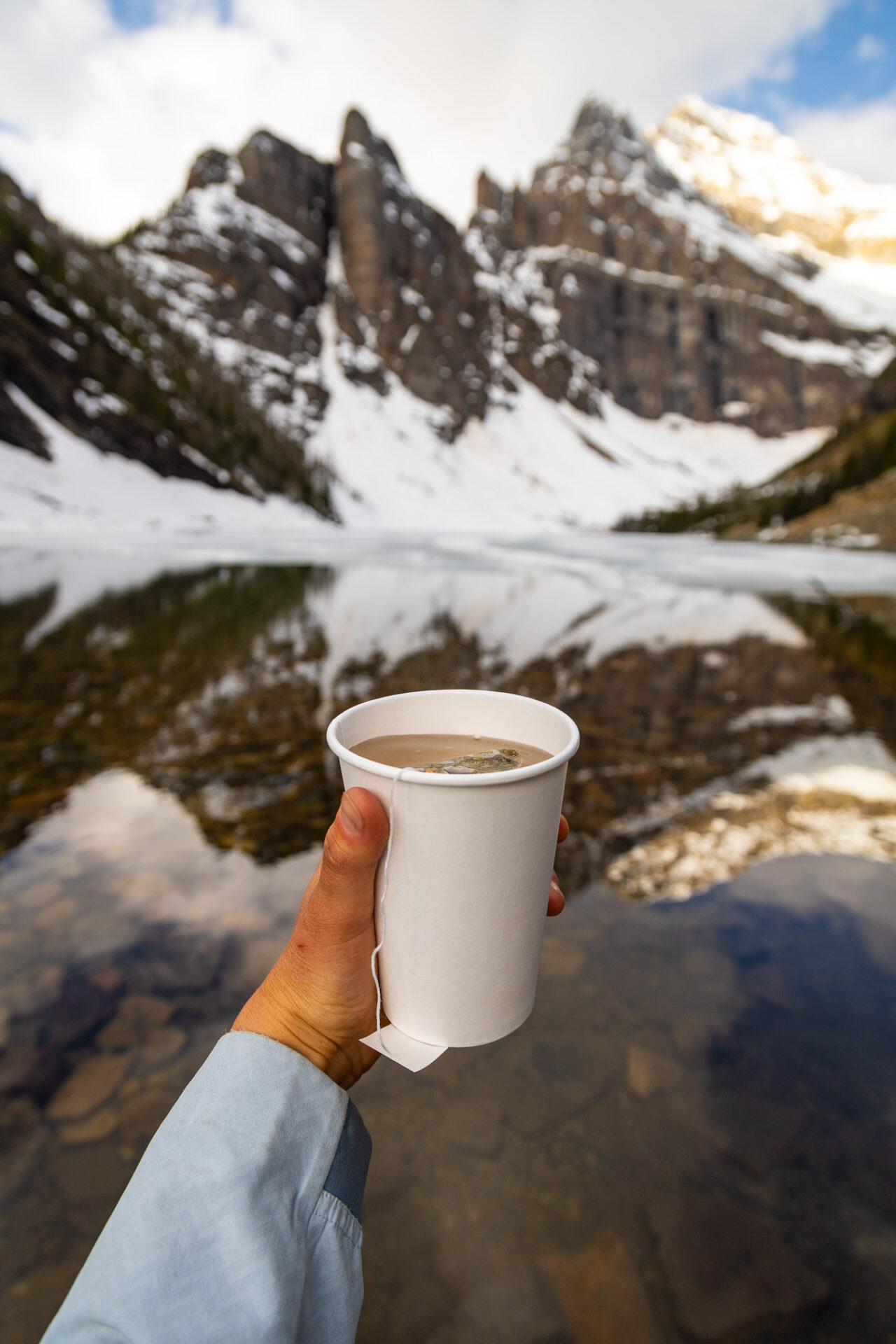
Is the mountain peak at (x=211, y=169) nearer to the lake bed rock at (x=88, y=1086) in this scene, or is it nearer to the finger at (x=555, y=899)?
the lake bed rock at (x=88, y=1086)

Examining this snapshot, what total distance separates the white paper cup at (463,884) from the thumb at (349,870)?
0.09 feet

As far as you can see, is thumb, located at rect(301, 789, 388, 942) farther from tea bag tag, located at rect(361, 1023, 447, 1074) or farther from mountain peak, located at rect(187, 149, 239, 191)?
mountain peak, located at rect(187, 149, 239, 191)

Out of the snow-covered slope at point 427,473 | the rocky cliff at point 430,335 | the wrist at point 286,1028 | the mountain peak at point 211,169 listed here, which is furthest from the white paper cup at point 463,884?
the mountain peak at point 211,169

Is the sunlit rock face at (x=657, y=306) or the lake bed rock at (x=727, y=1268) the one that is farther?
the sunlit rock face at (x=657, y=306)

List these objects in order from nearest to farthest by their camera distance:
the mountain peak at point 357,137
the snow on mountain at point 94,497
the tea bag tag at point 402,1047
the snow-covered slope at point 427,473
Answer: the tea bag tag at point 402,1047, the snow on mountain at point 94,497, the snow-covered slope at point 427,473, the mountain peak at point 357,137

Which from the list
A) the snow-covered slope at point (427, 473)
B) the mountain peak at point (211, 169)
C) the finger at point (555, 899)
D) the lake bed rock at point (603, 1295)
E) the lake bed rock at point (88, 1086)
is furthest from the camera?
the mountain peak at point (211, 169)

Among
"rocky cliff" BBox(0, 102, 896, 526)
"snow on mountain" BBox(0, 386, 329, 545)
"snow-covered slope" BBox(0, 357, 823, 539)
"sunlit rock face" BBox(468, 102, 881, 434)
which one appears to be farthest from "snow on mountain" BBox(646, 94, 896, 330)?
→ "snow on mountain" BBox(0, 386, 329, 545)

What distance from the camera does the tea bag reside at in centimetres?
98

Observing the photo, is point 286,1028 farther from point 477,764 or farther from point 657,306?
point 657,306

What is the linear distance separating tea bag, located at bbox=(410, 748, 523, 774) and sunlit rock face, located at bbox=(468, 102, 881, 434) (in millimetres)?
104676

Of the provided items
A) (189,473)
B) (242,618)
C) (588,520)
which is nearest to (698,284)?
(588,520)

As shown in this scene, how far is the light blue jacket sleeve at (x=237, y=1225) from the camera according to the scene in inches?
26.7

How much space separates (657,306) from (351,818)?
131 meters

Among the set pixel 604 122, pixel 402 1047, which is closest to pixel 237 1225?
pixel 402 1047
